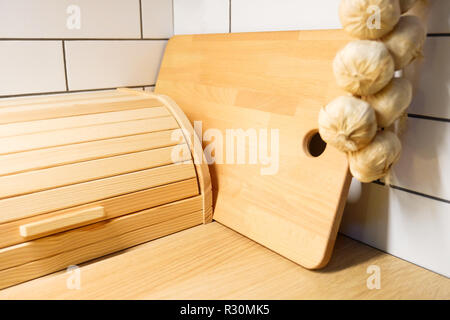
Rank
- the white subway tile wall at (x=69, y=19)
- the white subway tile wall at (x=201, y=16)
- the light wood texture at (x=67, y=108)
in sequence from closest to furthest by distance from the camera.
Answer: the light wood texture at (x=67, y=108), the white subway tile wall at (x=69, y=19), the white subway tile wall at (x=201, y=16)

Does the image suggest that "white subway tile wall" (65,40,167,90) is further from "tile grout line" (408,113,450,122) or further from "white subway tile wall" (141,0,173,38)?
"tile grout line" (408,113,450,122)

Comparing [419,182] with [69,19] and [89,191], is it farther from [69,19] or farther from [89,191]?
[69,19]

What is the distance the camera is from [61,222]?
588mm

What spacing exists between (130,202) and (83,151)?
113 mm

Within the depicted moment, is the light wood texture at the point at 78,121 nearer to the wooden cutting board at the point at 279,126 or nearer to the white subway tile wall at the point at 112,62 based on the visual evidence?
the wooden cutting board at the point at 279,126

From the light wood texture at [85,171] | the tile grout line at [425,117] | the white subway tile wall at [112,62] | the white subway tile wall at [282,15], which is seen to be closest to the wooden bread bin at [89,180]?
the light wood texture at [85,171]

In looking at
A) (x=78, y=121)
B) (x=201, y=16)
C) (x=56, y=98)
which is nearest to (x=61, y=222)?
(x=78, y=121)

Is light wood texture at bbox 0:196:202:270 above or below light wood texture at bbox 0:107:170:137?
below

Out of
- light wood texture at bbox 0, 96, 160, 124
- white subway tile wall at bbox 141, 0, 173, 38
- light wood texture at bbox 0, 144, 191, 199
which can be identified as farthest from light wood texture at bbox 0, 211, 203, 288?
white subway tile wall at bbox 141, 0, 173, 38

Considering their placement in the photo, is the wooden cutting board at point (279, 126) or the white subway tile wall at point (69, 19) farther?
the white subway tile wall at point (69, 19)

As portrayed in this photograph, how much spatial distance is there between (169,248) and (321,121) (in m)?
0.33

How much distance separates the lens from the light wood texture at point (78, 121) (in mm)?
627

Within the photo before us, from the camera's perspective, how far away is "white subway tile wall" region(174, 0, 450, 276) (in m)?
0.55

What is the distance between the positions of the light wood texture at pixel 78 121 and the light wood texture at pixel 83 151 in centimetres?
4
